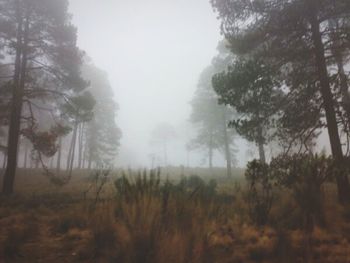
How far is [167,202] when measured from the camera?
4793 millimetres

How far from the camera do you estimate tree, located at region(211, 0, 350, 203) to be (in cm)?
755

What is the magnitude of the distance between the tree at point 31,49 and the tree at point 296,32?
7.07m

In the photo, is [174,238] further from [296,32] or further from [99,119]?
[99,119]

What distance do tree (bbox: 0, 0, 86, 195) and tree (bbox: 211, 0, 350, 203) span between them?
7.07 meters

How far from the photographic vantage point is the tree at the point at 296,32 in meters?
7.55

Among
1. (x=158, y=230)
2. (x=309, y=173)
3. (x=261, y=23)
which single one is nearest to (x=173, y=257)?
(x=158, y=230)

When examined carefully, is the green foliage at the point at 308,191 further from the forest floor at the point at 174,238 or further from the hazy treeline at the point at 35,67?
the hazy treeline at the point at 35,67

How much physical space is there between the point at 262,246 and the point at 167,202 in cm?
176

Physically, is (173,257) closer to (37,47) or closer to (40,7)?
(37,47)

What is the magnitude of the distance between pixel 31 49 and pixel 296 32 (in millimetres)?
10250

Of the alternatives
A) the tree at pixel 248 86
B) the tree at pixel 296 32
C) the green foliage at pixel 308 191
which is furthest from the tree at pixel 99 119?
the green foliage at pixel 308 191

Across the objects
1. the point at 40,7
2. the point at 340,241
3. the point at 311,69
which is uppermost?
the point at 40,7

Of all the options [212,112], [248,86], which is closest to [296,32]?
[248,86]

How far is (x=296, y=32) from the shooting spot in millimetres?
8289
